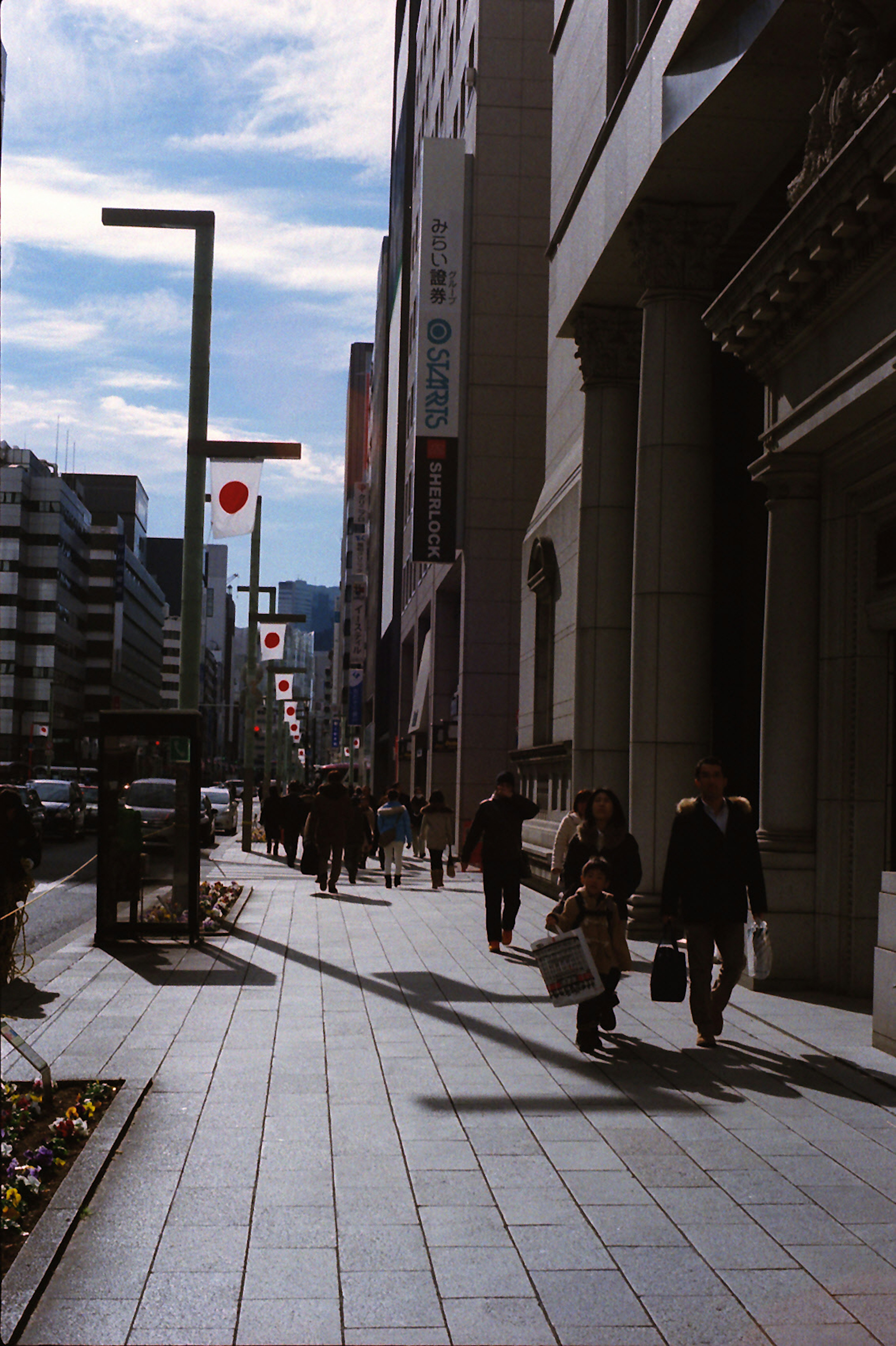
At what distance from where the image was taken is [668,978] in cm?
905

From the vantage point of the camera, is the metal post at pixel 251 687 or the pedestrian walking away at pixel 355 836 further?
the metal post at pixel 251 687

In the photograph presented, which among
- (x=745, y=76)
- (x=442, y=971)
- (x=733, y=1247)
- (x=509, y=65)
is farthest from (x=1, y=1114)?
(x=509, y=65)

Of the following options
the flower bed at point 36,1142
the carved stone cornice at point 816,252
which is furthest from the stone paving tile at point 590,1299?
the carved stone cornice at point 816,252

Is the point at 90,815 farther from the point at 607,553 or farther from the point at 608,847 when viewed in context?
the point at 608,847

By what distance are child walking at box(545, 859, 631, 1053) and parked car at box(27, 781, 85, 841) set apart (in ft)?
94.4

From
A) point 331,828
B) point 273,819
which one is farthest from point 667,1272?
point 273,819

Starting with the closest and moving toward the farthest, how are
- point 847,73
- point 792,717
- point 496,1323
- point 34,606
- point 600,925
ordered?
1. point 496,1323
2. point 600,925
3. point 847,73
4. point 792,717
5. point 34,606

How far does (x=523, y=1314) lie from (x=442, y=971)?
8570 mm

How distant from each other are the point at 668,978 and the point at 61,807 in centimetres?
3125

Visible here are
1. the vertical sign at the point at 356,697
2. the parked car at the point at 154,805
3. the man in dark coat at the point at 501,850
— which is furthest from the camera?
the vertical sign at the point at 356,697

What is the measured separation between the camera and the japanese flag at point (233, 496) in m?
15.5

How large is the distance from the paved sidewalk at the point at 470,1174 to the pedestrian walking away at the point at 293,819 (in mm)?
18401

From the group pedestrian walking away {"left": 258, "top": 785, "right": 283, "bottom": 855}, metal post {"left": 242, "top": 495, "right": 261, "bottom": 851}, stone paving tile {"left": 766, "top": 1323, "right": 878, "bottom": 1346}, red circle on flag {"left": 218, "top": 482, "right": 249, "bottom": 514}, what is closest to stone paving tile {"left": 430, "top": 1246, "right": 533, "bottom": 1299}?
stone paving tile {"left": 766, "top": 1323, "right": 878, "bottom": 1346}

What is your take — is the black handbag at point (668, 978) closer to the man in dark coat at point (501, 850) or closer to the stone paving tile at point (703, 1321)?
the stone paving tile at point (703, 1321)
